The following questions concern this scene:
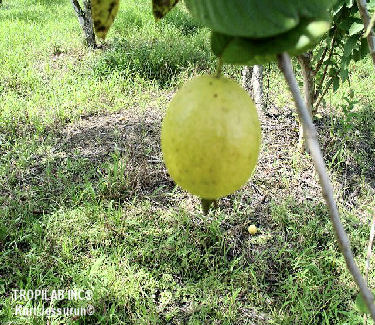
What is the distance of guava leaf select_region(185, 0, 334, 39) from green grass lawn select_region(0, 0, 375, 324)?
166 cm

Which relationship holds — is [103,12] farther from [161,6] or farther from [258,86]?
[258,86]

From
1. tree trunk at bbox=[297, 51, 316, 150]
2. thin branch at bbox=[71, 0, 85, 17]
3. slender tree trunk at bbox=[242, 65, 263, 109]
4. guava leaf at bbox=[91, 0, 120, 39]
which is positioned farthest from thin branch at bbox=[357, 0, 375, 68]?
thin branch at bbox=[71, 0, 85, 17]

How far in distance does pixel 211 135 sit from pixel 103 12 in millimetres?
186

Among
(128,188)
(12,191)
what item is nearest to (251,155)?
(128,188)

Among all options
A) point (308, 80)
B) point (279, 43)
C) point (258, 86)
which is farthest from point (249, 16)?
point (258, 86)

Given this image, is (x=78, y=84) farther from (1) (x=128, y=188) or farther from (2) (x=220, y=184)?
(2) (x=220, y=184)

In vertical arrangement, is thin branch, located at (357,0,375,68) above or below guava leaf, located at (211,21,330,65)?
above

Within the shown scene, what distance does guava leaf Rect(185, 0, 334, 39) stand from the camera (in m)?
0.27

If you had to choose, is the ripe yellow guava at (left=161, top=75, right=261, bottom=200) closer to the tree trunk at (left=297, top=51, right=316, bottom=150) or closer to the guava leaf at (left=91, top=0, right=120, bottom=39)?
the guava leaf at (left=91, top=0, right=120, bottom=39)

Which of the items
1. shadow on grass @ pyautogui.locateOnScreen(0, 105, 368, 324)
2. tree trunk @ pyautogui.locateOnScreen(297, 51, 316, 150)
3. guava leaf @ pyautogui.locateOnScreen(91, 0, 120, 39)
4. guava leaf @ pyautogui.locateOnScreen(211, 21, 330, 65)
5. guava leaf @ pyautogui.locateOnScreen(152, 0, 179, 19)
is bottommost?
shadow on grass @ pyautogui.locateOnScreen(0, 105, 368, 324)

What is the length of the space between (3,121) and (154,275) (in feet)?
5.33

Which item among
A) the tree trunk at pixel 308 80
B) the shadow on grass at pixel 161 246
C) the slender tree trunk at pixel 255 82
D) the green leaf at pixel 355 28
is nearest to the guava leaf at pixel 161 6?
the shadow on grass at pixel 161 246

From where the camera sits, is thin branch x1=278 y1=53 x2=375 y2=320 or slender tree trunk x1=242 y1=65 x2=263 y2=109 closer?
thin branch x1=278 y1=53 x2=375 y2=320

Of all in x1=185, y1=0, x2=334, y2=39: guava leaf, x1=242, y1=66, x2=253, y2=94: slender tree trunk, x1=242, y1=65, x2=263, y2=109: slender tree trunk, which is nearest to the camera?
x1=185, y1=0, x2=334, y2=39: guava leaf
